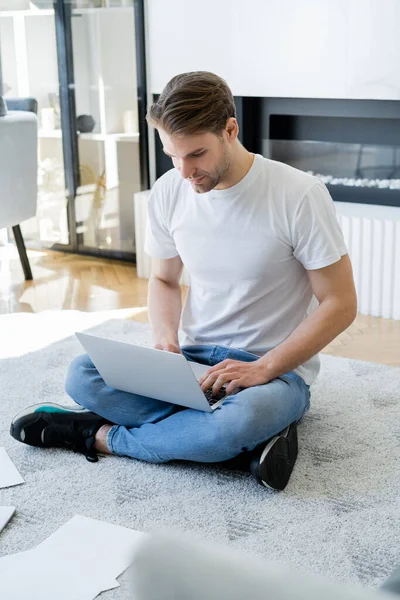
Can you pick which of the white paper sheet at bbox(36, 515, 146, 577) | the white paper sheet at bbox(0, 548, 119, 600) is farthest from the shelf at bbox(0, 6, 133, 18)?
the white paper sheet at bbox(0, 548, 119, 600)

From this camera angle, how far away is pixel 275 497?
1815mm

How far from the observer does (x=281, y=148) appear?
3.75 metres

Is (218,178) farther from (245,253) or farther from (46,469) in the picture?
(46,469)

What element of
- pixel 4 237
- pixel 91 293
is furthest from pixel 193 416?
pixel 4 237

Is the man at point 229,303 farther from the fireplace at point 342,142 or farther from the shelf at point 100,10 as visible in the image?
the shelf at point 100,10

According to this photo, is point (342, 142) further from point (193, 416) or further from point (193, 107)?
point (193, 416)

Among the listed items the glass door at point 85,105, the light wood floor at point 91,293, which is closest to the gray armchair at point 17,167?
the light wood floor at point 91,293

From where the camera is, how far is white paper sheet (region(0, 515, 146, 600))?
4.77 ft

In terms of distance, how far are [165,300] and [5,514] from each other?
70cm

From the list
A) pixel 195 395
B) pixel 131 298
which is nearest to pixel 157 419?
pixel 195 395

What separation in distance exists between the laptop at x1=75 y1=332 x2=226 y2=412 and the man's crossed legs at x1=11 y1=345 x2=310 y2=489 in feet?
0.15

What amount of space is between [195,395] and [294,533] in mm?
364

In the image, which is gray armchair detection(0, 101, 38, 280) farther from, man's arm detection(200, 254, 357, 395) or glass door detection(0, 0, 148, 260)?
man's arm detection(200, 254, 357, 395)

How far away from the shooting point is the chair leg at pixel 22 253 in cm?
383
